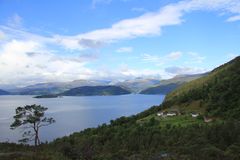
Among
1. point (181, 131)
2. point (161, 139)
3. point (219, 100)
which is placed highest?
point (219, 100)

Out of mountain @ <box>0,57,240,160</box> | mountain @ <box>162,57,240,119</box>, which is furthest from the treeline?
mountain @ <box>162,57,240,119</box>

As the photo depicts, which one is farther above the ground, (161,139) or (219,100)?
(219,100)

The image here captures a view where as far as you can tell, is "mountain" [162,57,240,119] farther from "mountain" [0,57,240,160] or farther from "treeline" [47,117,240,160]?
"treeline" [47,117,240,160]

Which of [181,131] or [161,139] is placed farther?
[181,131]

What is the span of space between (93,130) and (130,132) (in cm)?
2193

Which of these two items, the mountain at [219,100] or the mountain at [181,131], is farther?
the mountain at [219,100]

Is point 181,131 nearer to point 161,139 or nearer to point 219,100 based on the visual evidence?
Answer: point 161,139

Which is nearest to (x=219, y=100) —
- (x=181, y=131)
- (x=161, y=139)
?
(x=181, y=131)

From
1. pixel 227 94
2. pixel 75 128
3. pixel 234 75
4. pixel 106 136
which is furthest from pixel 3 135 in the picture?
pixel 234 75

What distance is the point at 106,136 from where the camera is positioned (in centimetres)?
10712

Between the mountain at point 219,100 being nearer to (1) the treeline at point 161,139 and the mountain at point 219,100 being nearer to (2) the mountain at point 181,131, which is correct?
(2) the mountain at point 181,131

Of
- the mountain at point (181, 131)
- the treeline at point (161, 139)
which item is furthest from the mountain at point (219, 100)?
the treeline at point (161, 139)

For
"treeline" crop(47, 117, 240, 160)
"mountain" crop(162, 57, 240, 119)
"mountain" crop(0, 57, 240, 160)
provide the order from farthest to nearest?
"mountain" crop(162, 57, 240, 119) < "treeline" crop(47, 117, 240, 160) < "mountain" crop(0, 57, 240, 160)

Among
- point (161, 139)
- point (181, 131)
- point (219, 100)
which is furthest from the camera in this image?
point (219, 100)
